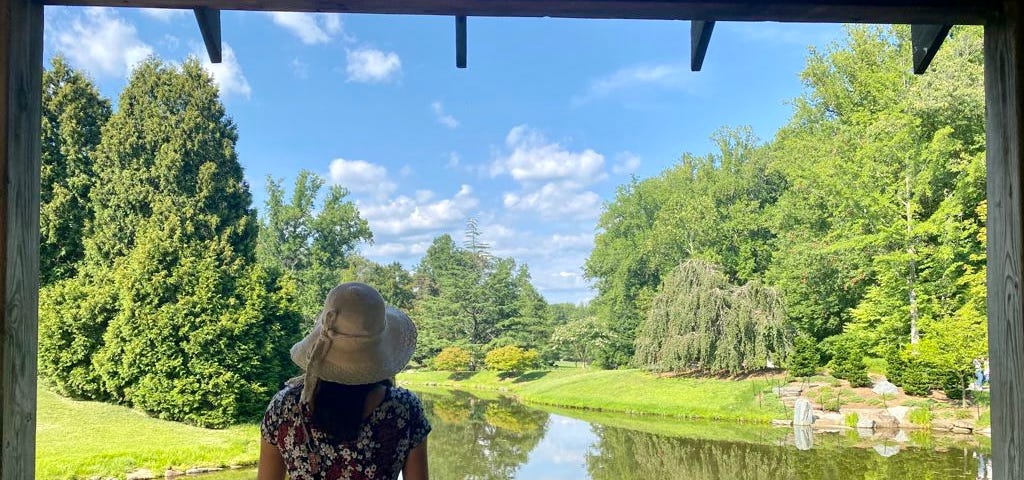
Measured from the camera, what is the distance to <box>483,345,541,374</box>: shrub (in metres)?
21.9

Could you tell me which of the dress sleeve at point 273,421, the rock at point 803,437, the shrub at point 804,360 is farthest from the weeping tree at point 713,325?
the dress sleeve at point 273,421

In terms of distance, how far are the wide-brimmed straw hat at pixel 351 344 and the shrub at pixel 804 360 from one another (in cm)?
1467

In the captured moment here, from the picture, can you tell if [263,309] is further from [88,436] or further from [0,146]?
[0,146]

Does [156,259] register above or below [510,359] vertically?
above

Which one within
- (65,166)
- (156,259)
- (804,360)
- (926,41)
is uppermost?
(65,166)

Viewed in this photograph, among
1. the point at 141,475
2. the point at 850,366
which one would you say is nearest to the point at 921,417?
the point at 850,366

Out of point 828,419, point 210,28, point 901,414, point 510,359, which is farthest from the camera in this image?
point 510,359

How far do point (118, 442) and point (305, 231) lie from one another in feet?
29.2

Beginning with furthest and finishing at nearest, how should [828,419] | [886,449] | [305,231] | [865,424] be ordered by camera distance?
[305,231]
[828,419]
[865,424]
[886,449]

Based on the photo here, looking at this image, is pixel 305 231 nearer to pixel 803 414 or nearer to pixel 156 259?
pixel 156 259

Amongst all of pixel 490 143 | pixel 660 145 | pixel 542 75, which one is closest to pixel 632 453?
pixel 660 145

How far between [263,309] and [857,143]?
1246cm

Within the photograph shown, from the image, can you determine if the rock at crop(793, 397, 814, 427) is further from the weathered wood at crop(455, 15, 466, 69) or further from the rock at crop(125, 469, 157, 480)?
the weathered wood at crop(455, 15, 466, 69)

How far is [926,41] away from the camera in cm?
172
